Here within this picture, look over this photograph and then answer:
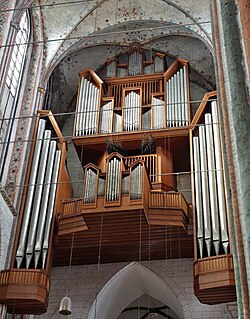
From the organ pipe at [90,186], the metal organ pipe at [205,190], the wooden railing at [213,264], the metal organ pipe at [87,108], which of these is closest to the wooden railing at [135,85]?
the metal organ pipe at [87,108]

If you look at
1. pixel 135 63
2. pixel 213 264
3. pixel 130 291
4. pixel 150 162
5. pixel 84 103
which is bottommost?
pixel 213 264

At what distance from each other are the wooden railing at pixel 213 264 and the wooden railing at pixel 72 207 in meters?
2.92

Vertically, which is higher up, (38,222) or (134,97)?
(134,97)

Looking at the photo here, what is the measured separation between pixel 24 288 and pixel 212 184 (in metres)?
4.60

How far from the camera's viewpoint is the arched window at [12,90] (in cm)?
1249

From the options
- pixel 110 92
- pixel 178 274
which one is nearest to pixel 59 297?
pixel 178 274

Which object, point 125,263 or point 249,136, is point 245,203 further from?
point 125,263

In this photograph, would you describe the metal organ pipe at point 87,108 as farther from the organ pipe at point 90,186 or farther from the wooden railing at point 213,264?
the wooden railing at point 213,264

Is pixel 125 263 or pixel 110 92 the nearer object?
pixel 125 263

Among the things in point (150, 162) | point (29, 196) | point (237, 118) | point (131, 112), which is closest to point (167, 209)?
point (150, 162)

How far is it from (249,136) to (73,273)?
34.4 ft

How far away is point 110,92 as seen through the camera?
15.8 m

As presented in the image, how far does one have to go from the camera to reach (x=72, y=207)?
A: 12414 mm

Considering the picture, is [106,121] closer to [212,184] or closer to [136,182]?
[136,182]
